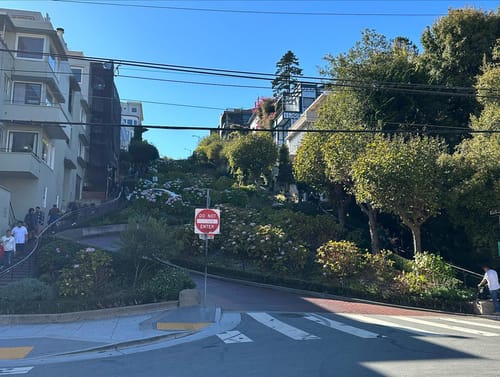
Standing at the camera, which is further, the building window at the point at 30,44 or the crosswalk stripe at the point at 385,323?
the building window at the point at 30,44

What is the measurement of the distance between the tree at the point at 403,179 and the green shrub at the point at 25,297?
1234cm

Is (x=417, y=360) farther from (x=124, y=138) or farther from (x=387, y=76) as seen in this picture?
(x=124, y=138)

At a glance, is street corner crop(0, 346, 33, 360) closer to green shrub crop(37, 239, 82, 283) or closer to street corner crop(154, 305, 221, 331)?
street corner crop(154, 305, 221, 331)

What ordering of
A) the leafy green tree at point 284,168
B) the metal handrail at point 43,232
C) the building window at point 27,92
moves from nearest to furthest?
the metal handrail at point 43,232 → the building window at point 27,92 → the leafy green tree at point 284,168

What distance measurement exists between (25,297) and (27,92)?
17943 mm

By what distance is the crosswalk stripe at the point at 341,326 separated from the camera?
10797 millimetres

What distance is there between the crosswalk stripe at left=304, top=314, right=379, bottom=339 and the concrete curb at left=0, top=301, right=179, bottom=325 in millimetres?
4106

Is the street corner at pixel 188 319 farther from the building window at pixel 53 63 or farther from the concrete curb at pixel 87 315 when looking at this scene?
the building window at pixel 53 63

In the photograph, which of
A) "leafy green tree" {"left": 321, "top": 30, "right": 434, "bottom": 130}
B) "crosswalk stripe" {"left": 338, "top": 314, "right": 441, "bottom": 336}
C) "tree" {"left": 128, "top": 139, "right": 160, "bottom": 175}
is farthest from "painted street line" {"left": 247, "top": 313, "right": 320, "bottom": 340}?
"tree" {"left": 128, "top": 139, "right": 160, "bottom": 175}

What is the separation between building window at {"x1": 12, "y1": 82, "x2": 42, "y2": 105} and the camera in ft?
90.1

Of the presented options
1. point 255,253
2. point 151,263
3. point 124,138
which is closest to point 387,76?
point 255,253

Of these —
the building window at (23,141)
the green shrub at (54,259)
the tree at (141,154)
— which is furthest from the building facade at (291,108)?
the green shrub at (54,259)

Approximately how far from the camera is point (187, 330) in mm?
11359

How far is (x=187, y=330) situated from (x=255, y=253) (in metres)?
9.30
